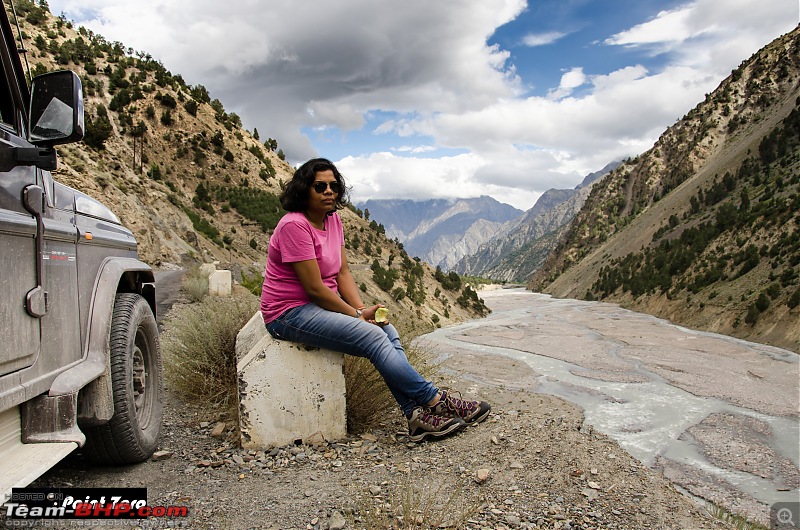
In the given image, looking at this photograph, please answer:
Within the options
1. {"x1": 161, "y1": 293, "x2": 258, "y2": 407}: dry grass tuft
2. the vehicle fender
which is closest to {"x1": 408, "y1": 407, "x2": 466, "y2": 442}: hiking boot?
{"x1": 161, "y1": 293, "x2": 258, "y2": 407}: dry grass tuft

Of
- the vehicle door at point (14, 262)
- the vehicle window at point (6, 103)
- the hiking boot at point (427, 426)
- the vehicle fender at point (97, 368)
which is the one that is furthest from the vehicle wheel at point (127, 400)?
the hiking boot at point (427, 426)

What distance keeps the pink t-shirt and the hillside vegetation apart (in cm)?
1354

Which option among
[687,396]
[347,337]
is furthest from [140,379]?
[687,396]

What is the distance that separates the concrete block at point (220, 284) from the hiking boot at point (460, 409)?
37.2ft

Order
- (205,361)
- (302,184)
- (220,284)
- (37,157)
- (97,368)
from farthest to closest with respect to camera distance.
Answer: (220,284), (205,361), (302,184), (97,368), (37,157)

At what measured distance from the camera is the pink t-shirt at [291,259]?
4.00 meters

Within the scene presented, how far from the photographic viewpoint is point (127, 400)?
3.30 m

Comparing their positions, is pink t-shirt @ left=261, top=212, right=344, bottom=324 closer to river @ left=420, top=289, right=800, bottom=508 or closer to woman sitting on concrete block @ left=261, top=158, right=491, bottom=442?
woman sitting on concrete block @ left=261, top=158, right=491, bottom=442

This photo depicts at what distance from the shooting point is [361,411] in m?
4.62

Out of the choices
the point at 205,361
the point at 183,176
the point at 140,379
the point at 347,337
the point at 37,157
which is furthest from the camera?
the point at 183,176

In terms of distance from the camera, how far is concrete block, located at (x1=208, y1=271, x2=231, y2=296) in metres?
14.7

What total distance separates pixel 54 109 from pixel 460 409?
135 inches

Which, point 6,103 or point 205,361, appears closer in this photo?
point 6,103

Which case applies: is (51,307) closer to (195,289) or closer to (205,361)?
(205,361)
